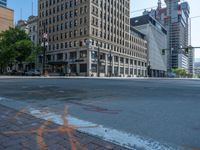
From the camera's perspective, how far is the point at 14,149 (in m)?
3.46

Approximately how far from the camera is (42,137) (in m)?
4.07

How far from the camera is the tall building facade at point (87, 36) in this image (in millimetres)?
64438

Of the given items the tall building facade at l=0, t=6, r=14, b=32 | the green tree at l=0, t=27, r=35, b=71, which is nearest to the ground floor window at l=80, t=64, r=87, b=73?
the green tree at l=0, t=27, r=35, b=71

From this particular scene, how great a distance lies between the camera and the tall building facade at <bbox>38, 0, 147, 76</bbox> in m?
64.4

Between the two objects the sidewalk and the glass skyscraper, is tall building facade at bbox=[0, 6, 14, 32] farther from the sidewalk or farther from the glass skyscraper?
the sidewalk

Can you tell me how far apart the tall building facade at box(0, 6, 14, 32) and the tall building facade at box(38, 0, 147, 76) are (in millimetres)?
36520

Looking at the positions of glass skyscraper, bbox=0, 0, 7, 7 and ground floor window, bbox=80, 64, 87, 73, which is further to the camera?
glass skyscraper, bbox=0, 0, 7, 7

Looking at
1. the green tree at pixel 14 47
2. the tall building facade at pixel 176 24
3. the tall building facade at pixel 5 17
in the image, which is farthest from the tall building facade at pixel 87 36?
the tall building facade at pixel 176 24

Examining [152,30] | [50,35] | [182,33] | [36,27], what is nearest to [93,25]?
[50,35]

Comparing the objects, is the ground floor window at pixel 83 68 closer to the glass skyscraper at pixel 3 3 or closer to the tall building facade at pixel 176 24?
the tall building facade at pixel 176 24

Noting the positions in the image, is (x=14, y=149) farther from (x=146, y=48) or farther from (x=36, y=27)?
(x=146, y=48)

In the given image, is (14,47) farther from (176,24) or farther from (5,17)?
(176,24)

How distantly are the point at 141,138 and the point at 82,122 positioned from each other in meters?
1.66

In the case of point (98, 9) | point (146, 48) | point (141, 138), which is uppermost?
point (98, 9)
